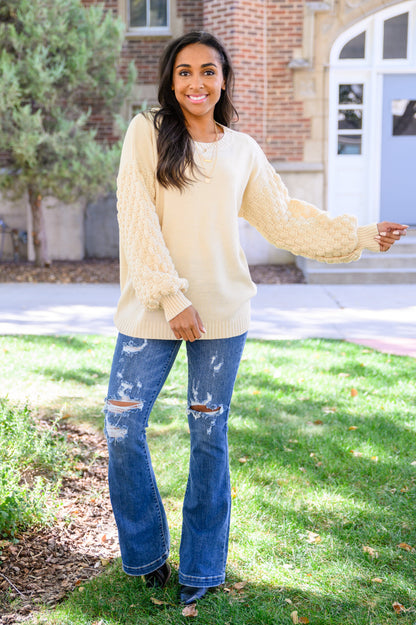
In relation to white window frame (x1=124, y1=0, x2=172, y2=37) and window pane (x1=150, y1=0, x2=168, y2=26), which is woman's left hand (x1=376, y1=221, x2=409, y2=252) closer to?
white window frame (x1=124, y1=0, x2=172, y2=37)

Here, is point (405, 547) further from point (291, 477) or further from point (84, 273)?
point (84, 273)

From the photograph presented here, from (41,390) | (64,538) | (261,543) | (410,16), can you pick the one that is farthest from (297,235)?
(410,16)

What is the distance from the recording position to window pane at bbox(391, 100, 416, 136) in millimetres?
12445

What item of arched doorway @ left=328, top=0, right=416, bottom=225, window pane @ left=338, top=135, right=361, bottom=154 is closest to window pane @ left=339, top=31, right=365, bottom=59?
arched doorway @ left=328, top=0, right=416, bottom=225

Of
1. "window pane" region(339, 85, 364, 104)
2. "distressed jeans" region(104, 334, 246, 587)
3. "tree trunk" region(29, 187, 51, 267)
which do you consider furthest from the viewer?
"window pane" region(339, 85, 364, 104)

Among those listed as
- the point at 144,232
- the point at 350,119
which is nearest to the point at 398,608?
the point at 144,232

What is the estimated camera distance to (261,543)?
2979 millimetres

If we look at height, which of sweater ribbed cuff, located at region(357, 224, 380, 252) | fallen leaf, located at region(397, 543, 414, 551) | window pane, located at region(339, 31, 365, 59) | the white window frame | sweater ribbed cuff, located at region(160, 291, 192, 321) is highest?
the white window frame

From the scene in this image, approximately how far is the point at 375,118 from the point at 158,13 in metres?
4.47

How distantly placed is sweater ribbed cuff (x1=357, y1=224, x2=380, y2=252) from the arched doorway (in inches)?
A: 390

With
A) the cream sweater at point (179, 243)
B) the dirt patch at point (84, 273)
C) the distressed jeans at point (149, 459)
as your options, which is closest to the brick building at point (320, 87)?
the dirt patch at point (84, 273)

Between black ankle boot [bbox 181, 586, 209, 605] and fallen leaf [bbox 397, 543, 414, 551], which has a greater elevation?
black ankle boot [bbox 181, 586, 209, 605]

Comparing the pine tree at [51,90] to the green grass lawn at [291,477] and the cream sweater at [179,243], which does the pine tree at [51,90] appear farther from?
the cream sweater at [179,243]

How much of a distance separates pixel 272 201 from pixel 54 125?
29.6 feet
